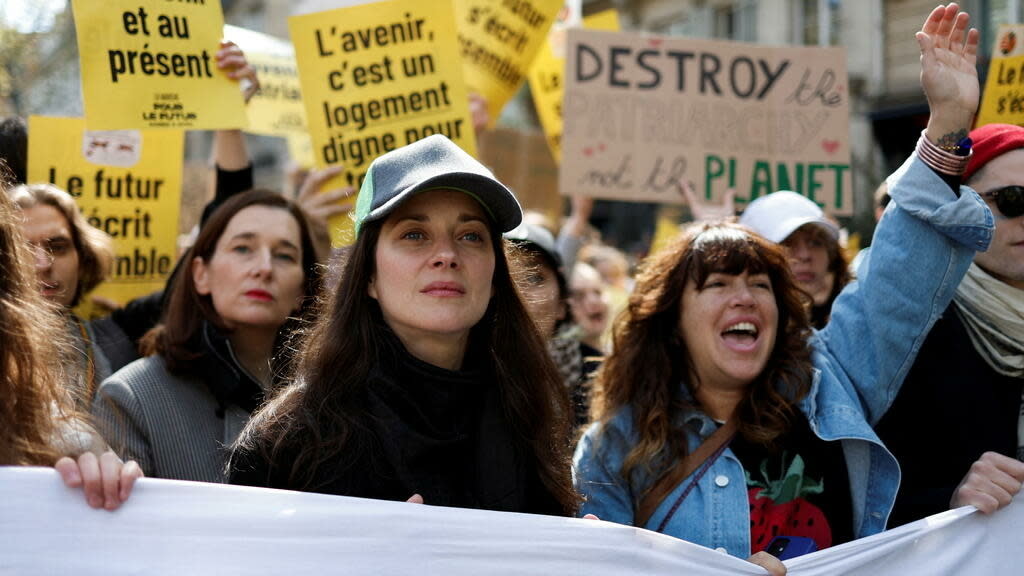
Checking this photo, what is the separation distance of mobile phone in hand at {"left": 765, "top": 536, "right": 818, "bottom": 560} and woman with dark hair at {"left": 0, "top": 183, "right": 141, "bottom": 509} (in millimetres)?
1511

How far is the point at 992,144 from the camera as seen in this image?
3.03 meters

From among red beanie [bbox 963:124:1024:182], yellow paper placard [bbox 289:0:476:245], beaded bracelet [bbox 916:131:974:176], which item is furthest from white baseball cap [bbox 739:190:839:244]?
yellow paper placard [bbox 289:0:476:245]

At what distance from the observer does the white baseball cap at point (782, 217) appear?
3768 mm

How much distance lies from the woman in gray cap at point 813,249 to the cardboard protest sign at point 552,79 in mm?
1957

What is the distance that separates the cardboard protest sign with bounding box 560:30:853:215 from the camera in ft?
15.3

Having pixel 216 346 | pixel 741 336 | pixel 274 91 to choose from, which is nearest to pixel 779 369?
pixel 741 336

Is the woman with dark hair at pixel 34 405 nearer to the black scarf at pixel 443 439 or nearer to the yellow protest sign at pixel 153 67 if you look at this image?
the black scarf at pixel 443 439

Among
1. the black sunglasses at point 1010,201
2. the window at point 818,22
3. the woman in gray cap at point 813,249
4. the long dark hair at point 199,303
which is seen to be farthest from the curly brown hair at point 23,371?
the window at point 818,22

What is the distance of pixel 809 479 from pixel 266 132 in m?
3.29

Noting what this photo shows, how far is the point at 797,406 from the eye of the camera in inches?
115

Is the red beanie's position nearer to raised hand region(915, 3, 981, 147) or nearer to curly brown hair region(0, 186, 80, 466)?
raised hand region(915, 3, 981, 147)

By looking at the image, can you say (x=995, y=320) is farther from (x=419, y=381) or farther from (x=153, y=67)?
(x=153, y=67)

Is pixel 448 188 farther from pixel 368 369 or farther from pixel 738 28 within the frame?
pixel 738 28

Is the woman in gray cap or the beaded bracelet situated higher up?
the beaded bracelet
